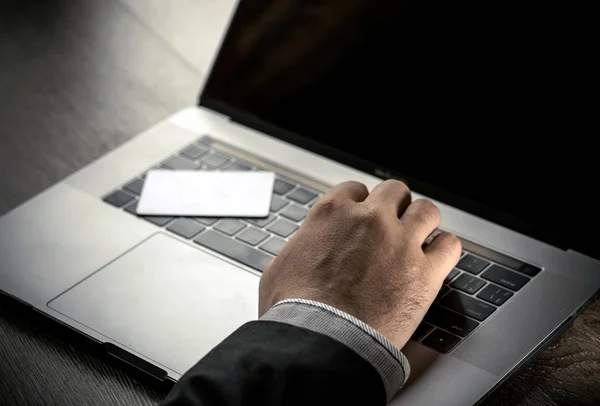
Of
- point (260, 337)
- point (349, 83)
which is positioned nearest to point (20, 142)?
point (349, 83)

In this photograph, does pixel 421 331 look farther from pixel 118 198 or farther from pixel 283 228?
pixel 118 198

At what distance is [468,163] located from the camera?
3.24ft

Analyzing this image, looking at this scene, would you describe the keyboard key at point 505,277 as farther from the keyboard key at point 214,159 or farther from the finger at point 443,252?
the keyboard key at point 214,159

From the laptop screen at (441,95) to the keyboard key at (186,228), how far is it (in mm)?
214

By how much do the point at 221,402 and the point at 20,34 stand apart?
0.99 m

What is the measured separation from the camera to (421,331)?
0.83 meters

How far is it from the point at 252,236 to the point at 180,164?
0.19 meters

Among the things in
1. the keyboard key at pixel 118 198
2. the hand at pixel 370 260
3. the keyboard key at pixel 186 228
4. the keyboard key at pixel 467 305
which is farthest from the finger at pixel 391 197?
the keyboard key at pixel 118 198

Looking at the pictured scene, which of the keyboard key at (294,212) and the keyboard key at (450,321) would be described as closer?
the keyboard key at (450,321)

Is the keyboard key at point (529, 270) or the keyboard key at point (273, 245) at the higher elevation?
the keyboard key at point (529, 270)

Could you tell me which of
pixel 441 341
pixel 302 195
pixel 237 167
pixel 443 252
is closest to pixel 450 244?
pixel 443 252

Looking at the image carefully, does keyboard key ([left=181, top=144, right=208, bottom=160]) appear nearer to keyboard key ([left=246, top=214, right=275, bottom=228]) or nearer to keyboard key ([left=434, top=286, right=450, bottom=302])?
keyboard key ([left=246, top=214, right=275, bottom=228])

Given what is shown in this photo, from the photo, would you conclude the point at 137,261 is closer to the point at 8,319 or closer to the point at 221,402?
the point at 8,319

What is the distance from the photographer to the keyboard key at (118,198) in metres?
1.02
